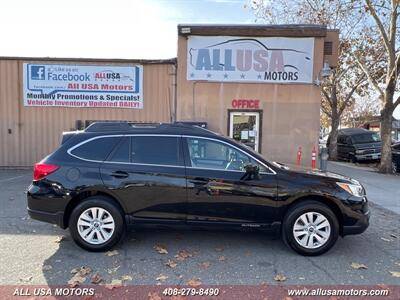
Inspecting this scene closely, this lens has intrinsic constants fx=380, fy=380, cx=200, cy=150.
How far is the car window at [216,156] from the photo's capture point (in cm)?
520

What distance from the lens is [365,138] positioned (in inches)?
894

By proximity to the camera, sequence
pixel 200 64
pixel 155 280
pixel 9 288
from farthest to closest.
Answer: pixel 200 64 < pixel 155 280 < pixel 9 288

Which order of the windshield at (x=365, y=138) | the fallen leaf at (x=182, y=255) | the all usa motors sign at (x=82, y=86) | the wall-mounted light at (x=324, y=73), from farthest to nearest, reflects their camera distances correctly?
the windshield at (x=365, y=138) < the all usa motors sign at (x=82, y=86) < the wall-mounted light at (x=324, y=73) < the fallen leaf at (x=182, y=255)

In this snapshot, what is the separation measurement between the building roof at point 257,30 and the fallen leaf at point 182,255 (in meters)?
8.38

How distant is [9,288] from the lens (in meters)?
4.02

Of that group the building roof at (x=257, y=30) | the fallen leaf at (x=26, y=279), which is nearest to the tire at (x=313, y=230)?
the fallen leaf at (x=26, y=279)

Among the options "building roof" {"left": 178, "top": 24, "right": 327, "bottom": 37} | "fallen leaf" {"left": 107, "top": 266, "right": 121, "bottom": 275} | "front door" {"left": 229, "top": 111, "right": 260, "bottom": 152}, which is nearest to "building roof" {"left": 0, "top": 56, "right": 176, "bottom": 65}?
"building roof" {"left": 178, "top": 24, "right": 327, "bottom": 37}

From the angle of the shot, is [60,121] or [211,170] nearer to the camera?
[211,170]

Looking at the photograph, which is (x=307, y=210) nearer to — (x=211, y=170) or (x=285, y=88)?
(x=211, y=170)

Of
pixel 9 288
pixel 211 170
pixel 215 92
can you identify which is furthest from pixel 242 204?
pixel 215 92

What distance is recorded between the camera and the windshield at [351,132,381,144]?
2255cm

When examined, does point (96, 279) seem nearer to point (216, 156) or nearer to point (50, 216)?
point (50, 216)

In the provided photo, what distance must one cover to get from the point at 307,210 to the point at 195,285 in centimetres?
189

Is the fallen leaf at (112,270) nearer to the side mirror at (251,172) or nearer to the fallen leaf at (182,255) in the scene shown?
the fallen leaf at (182,255)
